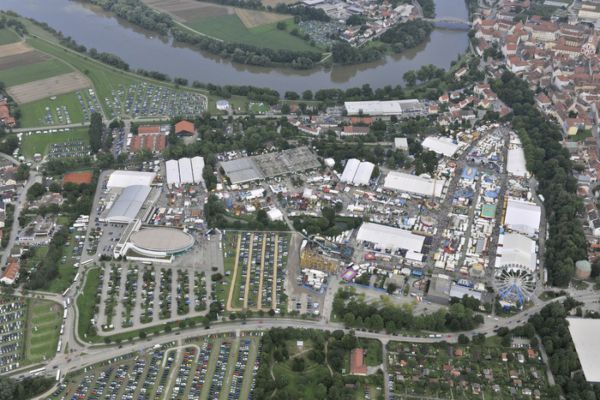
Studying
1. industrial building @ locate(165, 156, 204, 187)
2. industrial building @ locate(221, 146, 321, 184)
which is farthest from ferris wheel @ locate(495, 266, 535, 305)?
industrial building @ locate(165, 156, 204, 187)

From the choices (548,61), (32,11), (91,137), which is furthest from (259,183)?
(32,11)

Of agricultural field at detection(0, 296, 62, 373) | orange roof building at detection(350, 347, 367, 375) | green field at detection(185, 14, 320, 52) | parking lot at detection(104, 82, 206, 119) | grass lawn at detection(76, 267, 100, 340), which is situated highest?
green field at detection(185, 14, 320, 52)

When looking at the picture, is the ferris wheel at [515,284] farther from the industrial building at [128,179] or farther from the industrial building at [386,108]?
the industrial building at [128,179]

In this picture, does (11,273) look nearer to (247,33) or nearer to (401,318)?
(401,318)

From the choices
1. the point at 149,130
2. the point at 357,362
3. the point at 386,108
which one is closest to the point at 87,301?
the point at 357,362

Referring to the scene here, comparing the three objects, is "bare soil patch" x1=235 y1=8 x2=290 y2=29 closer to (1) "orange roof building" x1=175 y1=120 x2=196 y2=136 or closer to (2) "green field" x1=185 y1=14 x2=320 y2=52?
(2) "green field" x1=185 y1=14 x2=320 y2=52

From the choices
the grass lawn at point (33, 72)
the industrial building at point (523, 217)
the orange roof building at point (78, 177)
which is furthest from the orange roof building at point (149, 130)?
the industrial building at point (523, 217)

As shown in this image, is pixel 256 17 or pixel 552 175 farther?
pixel 256 17

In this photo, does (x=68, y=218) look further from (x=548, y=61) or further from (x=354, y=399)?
(x=548, y=61)
